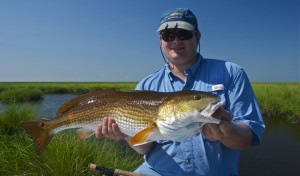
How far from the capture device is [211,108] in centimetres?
256

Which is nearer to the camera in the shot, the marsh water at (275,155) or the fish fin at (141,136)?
the fish fin at (141,136)

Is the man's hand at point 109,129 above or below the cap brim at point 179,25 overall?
below

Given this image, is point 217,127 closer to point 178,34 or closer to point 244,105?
point 244,105

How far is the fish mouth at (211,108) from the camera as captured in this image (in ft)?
8.30

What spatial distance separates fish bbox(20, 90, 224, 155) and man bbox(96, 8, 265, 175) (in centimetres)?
15

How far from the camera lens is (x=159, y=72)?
4.06 m

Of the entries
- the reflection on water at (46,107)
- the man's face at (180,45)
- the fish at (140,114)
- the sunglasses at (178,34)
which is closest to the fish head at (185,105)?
the fish at (140,114)

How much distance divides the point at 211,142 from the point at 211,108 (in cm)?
82

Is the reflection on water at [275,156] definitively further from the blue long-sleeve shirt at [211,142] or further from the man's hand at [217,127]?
the man's hand at [217,127]

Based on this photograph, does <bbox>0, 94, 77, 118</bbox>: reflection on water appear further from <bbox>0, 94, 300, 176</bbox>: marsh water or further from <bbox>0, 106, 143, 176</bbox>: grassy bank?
<bbox>0, 106, 143, 176</bbox>: grassy bank

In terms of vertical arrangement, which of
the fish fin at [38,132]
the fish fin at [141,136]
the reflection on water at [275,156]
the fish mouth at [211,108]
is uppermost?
the fish mouth at [211,108]

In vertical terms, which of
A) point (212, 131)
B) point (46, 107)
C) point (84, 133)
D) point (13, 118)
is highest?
point (212, 131)

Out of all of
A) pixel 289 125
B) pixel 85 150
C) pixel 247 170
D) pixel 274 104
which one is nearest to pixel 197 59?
pixel 85 150

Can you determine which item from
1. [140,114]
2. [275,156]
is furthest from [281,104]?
[140,114]
